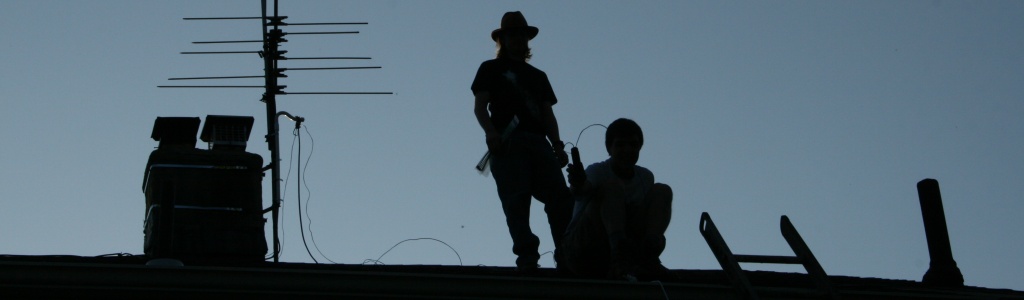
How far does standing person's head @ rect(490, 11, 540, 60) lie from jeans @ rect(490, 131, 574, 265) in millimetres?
459

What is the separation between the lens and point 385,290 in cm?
334

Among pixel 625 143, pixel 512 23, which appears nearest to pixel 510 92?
pixel 512 23

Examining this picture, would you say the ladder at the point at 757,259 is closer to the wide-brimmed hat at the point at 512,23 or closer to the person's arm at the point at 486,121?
the person's arm at the point at 486,121

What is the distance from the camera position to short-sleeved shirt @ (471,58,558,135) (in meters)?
4.75

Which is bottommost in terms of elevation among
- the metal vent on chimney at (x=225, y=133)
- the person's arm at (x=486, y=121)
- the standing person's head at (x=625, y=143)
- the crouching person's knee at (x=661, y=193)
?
the crouching person's knee at (x=661, y=193)

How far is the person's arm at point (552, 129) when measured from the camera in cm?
484

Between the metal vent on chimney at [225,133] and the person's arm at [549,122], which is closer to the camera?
the person's arm at [549,122]

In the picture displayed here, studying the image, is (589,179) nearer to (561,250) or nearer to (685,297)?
(561,250)

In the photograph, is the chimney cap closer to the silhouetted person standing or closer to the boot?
the silhouetted person standing

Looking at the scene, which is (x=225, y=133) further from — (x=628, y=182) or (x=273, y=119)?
(x=628, y=182)

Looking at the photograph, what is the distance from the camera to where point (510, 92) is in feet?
15.7

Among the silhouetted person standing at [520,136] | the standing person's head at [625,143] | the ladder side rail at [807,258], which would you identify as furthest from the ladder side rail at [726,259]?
the silhouetted person standing at [520,136]

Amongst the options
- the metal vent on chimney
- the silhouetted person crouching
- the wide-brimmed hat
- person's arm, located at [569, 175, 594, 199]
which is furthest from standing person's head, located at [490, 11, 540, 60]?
the metal vent on chimney

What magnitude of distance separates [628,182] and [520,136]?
2.64 feet
